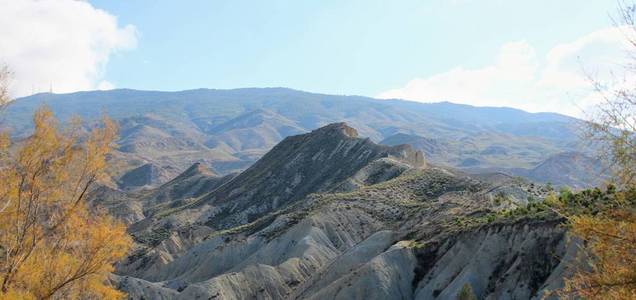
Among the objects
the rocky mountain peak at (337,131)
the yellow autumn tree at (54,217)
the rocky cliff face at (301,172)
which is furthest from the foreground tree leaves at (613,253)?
the rocky mountain peak at (337,131)

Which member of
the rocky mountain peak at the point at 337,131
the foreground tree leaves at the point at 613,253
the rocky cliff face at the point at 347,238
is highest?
the foreground tree leaves at the point at 613,253

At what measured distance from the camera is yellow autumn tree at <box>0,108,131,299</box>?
1639 cm

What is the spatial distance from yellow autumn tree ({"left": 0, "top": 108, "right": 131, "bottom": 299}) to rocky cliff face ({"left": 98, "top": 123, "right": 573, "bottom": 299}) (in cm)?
1977

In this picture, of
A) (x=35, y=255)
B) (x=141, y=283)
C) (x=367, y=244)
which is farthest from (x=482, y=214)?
(x=35, y=255)

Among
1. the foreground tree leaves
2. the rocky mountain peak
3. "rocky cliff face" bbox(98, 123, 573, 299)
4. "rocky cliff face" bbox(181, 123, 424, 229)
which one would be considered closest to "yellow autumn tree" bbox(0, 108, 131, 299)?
the foreground tree leaves

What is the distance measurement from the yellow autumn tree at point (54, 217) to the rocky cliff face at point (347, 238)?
19770 millimetres

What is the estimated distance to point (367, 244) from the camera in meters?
62.4

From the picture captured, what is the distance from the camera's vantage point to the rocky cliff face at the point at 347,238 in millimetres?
46156

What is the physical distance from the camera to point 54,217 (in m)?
17.2

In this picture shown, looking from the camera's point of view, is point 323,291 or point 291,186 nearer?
point 323,291

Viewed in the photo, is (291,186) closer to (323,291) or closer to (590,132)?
(323,291)

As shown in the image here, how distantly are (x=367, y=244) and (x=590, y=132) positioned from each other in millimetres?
52661

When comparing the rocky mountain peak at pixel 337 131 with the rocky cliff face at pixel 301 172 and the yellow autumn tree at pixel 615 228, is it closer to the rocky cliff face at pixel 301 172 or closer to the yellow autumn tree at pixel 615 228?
the rocky cliff face at pixel 301 172

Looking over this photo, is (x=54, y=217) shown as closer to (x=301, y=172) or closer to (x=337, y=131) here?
(x=301, y=172)
